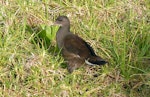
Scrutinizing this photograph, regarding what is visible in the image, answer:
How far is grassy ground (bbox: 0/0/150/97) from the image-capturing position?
5008mm

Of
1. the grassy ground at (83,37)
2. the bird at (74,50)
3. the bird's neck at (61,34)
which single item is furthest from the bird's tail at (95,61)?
the bird's neck at (61,34)

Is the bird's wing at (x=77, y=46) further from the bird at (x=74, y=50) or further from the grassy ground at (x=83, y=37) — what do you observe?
the grassy ground at (x=83, y=37)

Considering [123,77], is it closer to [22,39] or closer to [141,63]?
[141,63]

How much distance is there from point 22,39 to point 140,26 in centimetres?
138

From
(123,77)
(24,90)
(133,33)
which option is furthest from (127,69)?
(24,90)

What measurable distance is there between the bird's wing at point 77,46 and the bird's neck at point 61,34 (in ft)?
0.18

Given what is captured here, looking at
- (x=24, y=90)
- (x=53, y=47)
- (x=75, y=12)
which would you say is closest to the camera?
(x=24, y=90)

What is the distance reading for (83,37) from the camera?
19.0ft

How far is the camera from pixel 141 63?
17.6 ft

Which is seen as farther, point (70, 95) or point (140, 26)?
point (140, 26)

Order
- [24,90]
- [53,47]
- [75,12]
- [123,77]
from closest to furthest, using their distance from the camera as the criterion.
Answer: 1. [24,90]
2. [123,77]
3. [53,47]
4. [75,12]

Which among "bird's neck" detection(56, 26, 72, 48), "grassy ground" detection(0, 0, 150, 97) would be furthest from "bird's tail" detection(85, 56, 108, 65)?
"bird's neck" detection(56, 26, 72, 48)

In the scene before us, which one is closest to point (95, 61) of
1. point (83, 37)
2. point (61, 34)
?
point (61, 34)

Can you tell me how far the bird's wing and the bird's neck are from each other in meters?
0.05
